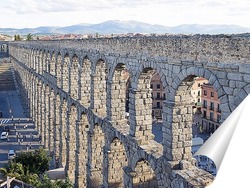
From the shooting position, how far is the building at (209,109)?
168 feet

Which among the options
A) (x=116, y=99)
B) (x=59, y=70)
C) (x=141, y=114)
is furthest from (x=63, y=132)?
(x=141, y=114)

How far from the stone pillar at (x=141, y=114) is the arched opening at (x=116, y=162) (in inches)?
126

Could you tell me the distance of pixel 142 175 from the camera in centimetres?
1730

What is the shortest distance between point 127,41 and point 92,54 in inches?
223

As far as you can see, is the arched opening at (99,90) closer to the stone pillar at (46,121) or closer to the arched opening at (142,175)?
the arched opening at (142,175)

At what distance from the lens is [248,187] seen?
4102 mm

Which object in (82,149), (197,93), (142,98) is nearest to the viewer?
(142,98)

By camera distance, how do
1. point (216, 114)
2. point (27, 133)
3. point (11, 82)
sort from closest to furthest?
point (27, 133)
point (216, 114)
point (11, 82)

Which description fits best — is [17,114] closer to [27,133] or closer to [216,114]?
[27,133]

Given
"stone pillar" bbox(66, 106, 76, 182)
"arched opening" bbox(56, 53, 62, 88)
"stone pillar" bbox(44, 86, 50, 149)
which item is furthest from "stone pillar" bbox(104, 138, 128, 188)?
"stone pillar" bbox(44, 86, 50, 149)

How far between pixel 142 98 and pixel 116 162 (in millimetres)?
5261

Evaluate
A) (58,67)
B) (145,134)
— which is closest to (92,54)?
(145,134)

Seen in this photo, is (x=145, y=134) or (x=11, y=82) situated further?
(x=11, y=82)

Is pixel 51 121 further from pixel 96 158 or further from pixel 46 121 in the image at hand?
pixel 96 158
